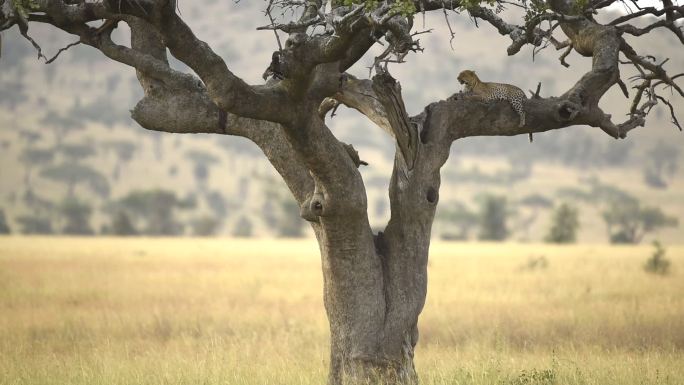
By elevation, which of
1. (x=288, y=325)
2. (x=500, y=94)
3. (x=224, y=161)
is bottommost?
(x=288, y=325)

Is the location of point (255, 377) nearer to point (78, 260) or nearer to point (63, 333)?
point (63, 333)

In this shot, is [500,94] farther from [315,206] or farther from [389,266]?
[315,206]

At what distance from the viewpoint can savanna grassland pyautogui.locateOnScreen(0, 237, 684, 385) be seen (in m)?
10.2

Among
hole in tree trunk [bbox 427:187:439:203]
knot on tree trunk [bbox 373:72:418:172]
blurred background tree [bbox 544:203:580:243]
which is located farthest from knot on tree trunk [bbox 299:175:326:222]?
blurred background tree [bbox 544:203:580:243]

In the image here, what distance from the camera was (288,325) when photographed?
52.0ft

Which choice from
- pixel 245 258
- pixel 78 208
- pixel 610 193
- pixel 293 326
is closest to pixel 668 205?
pixel 610 193

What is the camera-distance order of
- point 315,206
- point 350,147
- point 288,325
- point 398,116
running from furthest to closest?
point 288,325, point 350,147, point 398,116, point 315,206

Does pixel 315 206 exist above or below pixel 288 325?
above

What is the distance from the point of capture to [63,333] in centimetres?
1462

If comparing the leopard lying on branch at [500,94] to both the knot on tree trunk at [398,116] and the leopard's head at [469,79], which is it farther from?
the knot on tree trunk at [398,116]

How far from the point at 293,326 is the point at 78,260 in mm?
17995

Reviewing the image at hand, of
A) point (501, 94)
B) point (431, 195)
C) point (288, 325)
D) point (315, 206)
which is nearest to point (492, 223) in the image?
point (288, 325)

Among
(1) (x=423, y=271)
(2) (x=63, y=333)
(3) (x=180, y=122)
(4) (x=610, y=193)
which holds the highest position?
(4) (x=610, y=193)

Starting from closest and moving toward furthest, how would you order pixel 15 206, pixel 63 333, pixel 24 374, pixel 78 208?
pixel 24 374
pixel 63 333
pixel 78 208
pixel 15 206
